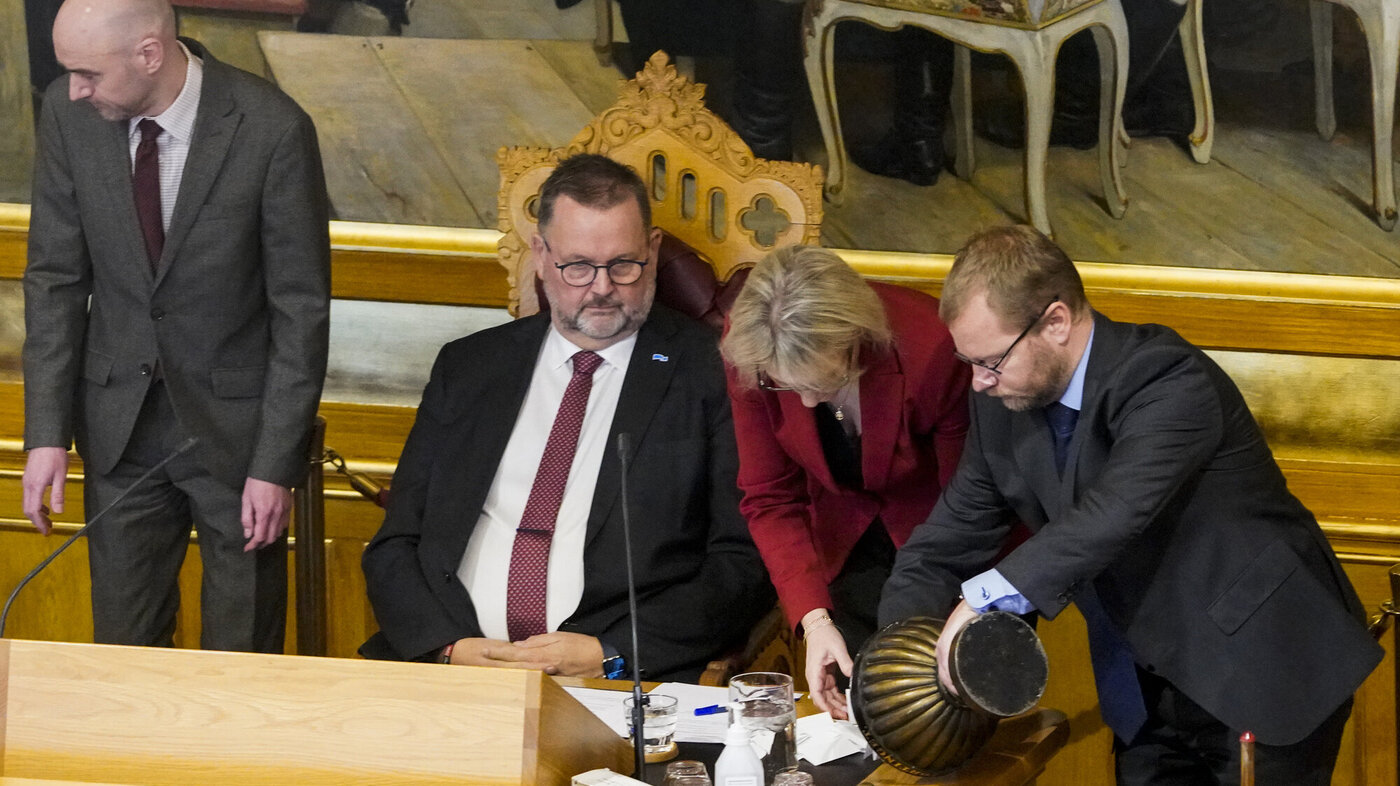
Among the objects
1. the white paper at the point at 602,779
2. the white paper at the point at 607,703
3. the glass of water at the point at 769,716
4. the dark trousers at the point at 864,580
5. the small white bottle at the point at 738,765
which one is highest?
the white paper at the point at 602,779

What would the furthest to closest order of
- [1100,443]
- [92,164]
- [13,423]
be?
[13,423] < [92,164] < [1100,443]

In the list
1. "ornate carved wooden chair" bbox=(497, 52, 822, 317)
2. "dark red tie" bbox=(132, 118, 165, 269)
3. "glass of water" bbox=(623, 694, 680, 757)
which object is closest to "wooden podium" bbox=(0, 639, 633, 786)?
"glass of water" bbox=(623, 694, 680, 757)

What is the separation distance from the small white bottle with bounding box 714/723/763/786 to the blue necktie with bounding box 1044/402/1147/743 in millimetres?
667

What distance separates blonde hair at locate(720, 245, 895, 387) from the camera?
8.93 feet

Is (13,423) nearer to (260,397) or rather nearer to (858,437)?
(260,397)

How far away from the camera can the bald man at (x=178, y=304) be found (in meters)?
3.30

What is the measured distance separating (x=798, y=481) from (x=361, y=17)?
1.98 meters

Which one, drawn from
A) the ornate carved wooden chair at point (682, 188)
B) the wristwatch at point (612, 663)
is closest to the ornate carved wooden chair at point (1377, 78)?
the ornate carved wooden chair at point (682, 188)

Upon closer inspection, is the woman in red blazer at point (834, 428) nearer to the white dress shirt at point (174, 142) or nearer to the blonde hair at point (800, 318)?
the blonde hair at point (800, 318)

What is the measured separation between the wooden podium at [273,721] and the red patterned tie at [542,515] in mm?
1145

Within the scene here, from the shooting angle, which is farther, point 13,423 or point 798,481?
point 13,423

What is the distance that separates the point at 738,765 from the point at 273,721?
0.64 m

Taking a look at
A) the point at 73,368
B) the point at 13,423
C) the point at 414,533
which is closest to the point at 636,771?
the point at 414,533

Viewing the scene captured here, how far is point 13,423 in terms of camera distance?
452cm
